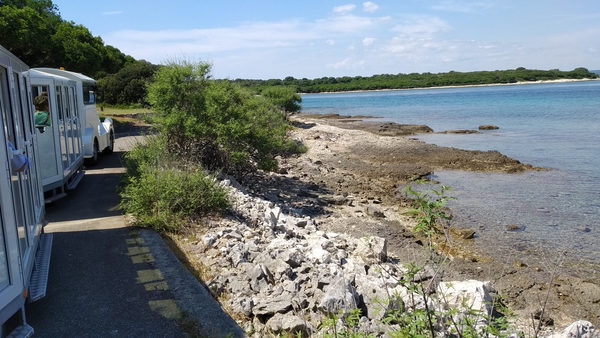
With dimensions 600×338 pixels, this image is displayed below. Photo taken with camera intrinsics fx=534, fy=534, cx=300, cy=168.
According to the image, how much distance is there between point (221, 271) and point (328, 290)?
6.20 feet

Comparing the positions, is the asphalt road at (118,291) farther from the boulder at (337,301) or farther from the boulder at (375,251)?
the boulder at (375,251)

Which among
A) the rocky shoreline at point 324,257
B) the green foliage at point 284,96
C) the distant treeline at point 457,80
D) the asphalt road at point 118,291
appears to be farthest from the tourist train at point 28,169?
the distant treeline at point 457,80

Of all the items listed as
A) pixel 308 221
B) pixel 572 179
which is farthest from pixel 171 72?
pixel 572 179

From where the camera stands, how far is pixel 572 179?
1917 cm

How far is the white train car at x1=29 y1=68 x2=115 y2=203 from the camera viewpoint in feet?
34.6

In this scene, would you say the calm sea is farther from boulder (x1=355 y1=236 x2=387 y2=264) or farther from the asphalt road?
the asphalt road

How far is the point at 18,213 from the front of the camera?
564 centimetres

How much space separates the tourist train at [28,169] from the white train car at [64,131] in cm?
2

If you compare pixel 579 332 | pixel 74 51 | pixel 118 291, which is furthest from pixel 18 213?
pixel 74 51

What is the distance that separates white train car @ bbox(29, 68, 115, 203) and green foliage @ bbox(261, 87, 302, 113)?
24727 millimetres

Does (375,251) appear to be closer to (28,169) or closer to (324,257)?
(324,257)

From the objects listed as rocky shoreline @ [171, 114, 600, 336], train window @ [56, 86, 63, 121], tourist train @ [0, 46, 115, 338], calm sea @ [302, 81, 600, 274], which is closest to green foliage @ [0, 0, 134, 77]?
tourist train @ [0, 46, 115, 338]

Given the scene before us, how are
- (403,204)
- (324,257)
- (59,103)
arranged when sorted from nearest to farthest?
(324,257), (59,103), (403,204)

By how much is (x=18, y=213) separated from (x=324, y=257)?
435 cm
